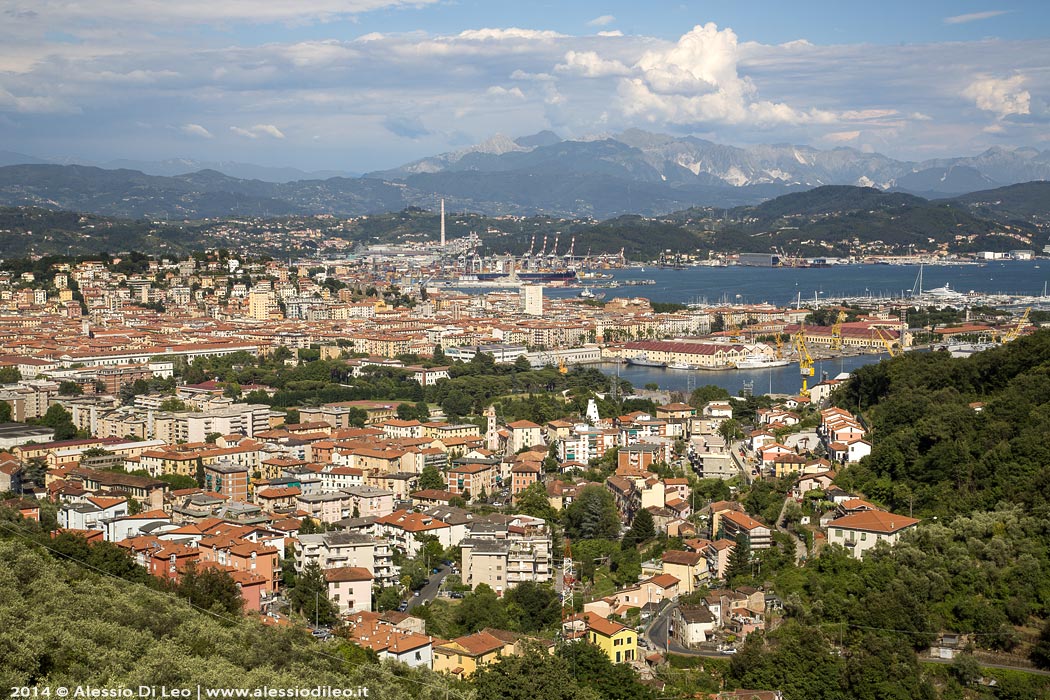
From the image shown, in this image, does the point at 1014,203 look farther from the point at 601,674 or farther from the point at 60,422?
the point at 601,674

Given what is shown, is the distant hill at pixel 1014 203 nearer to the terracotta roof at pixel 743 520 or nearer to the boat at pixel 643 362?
the boat at pixel 643 362

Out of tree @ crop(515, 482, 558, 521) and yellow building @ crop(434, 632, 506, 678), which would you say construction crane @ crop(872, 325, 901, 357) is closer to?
tree @ crop(515, 482, 558, 521)

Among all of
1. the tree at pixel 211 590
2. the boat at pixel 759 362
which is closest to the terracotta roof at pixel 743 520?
the tree at pixel 211 590

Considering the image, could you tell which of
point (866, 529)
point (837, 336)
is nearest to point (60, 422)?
point (866, 529)

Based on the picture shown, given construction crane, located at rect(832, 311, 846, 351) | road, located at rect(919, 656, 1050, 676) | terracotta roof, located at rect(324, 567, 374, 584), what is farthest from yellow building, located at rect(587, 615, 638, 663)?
construction crane, located at rect(832, 311, 846, 351)

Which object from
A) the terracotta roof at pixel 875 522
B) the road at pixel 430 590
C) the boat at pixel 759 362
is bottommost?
the boat at pixel 759 362

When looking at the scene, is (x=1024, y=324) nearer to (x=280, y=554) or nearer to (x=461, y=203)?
(x=280, y=554)

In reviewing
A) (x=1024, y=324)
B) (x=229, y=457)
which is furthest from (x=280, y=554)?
(x=1024, y=324)
